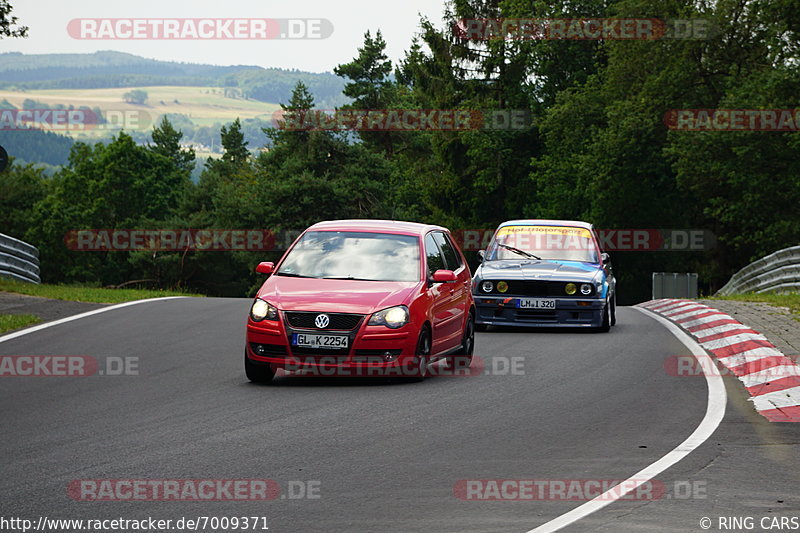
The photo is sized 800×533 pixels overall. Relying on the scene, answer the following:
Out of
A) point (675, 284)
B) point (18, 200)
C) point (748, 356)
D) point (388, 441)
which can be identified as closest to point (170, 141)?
point (18, 200)

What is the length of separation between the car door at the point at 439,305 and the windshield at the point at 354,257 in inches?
9.0

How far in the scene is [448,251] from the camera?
44.9 ft

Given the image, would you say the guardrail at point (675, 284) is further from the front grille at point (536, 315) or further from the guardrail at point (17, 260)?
the front grille at point (536, 315)

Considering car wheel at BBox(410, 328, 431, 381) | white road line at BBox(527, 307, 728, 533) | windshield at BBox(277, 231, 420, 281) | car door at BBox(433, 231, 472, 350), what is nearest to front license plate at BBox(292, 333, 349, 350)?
car wheel at BBox(410, 328, 431, 381)

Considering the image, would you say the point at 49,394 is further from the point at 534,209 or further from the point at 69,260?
the point at 69,260

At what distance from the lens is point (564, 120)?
52.9 metres

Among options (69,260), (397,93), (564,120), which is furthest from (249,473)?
(69,260)

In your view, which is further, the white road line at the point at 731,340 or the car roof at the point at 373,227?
the white road line at the point at 731,340

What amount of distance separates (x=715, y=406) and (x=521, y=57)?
167 ft

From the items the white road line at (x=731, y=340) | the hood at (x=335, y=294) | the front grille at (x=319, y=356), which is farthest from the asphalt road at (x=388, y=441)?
the white road line at (x=731, y=340)

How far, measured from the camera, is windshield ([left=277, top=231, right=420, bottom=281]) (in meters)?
12.0

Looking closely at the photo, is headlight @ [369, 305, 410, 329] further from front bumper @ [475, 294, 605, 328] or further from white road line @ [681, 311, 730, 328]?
white road line @ [681, 311, 730, 328]

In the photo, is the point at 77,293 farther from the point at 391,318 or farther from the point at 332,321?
the point at 391,318

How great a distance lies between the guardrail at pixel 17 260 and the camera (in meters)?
23.1
